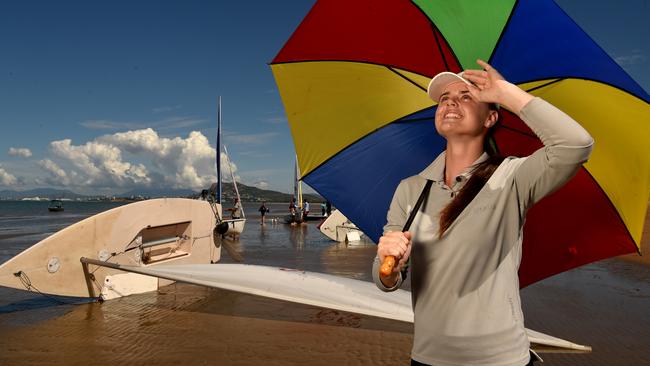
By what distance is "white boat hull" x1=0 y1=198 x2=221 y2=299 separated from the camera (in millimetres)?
6371

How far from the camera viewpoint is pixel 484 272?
4.81 ft

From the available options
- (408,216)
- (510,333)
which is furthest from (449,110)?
(510,333)

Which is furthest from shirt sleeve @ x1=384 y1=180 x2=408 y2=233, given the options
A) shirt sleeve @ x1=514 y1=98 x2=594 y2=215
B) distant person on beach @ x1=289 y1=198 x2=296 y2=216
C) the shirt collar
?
distant person on beach @ x1=289 y1=198 x2=296 y2=216

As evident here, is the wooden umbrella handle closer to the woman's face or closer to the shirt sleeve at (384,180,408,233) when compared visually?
the shirt sleeve at (384,180,408,233)

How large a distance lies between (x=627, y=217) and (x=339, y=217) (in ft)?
53.4

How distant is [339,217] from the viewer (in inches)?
736

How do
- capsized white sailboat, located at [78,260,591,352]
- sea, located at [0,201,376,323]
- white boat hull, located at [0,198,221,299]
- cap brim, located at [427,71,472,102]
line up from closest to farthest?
1. cap brim, located at [427,71,472,102]
2. capsized white sailboat, located at [78,260,591,352]
3. white boat hull, located at [0,198,221,299]
4. sea, located at [0,201,376,323]

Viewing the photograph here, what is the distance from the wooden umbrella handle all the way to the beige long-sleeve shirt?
20 cm

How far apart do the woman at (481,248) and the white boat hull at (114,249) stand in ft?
18.7

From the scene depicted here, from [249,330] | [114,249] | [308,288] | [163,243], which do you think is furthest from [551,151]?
[163,243]

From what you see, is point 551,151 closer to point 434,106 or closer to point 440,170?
point 440,170

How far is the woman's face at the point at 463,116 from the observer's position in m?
1.65

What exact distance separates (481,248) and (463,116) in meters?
0.53

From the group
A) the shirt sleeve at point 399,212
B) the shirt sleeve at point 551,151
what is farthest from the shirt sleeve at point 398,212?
the shirt sleeve at point 551,151
